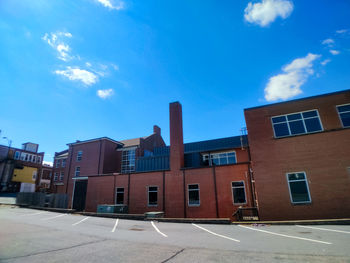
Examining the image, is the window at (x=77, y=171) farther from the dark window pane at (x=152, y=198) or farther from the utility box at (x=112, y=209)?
the dark window pane at (x=152, y=198)

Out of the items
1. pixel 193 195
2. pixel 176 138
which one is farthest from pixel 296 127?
pixel 176 138

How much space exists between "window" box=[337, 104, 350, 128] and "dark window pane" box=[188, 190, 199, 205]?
12300 mm

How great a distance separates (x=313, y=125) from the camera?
13719 mm

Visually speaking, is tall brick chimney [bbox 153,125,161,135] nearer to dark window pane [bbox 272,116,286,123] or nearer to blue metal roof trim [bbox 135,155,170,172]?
blue metal roof trim [bbox 135,155,170,172]

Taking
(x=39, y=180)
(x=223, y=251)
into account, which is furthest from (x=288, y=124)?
(x=39, y=180)

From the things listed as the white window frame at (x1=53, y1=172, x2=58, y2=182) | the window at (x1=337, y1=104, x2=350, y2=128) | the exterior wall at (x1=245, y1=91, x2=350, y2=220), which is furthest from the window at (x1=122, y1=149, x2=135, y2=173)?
the window at (x1=337, y1=104, x2=350, y2=128)

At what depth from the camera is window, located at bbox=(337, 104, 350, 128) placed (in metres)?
13.1

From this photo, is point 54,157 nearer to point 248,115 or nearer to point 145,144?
point 145,144

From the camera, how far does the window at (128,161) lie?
108 ft

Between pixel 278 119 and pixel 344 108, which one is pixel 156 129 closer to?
pixel 278 119

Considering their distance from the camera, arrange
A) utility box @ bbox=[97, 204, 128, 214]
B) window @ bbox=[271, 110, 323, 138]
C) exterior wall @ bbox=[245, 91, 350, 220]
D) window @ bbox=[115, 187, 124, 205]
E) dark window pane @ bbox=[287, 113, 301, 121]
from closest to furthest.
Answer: exterior wall @ bbox=[245, 91, 350, 220], window @ bbox=[271, 110, 323, 138], dark window pane @ bbox=[287, 113, 301, 121], utility box @ bbox=[97, 204, 128, 214], window @ bbox=[115, 187, 124, 205]

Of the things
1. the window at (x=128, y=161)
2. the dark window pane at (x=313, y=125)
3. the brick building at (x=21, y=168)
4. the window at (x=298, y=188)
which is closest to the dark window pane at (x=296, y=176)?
the window at (x=298, y=188)

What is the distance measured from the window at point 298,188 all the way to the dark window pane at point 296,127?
9.82 ft

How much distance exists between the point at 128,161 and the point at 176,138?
15745 millimetres
